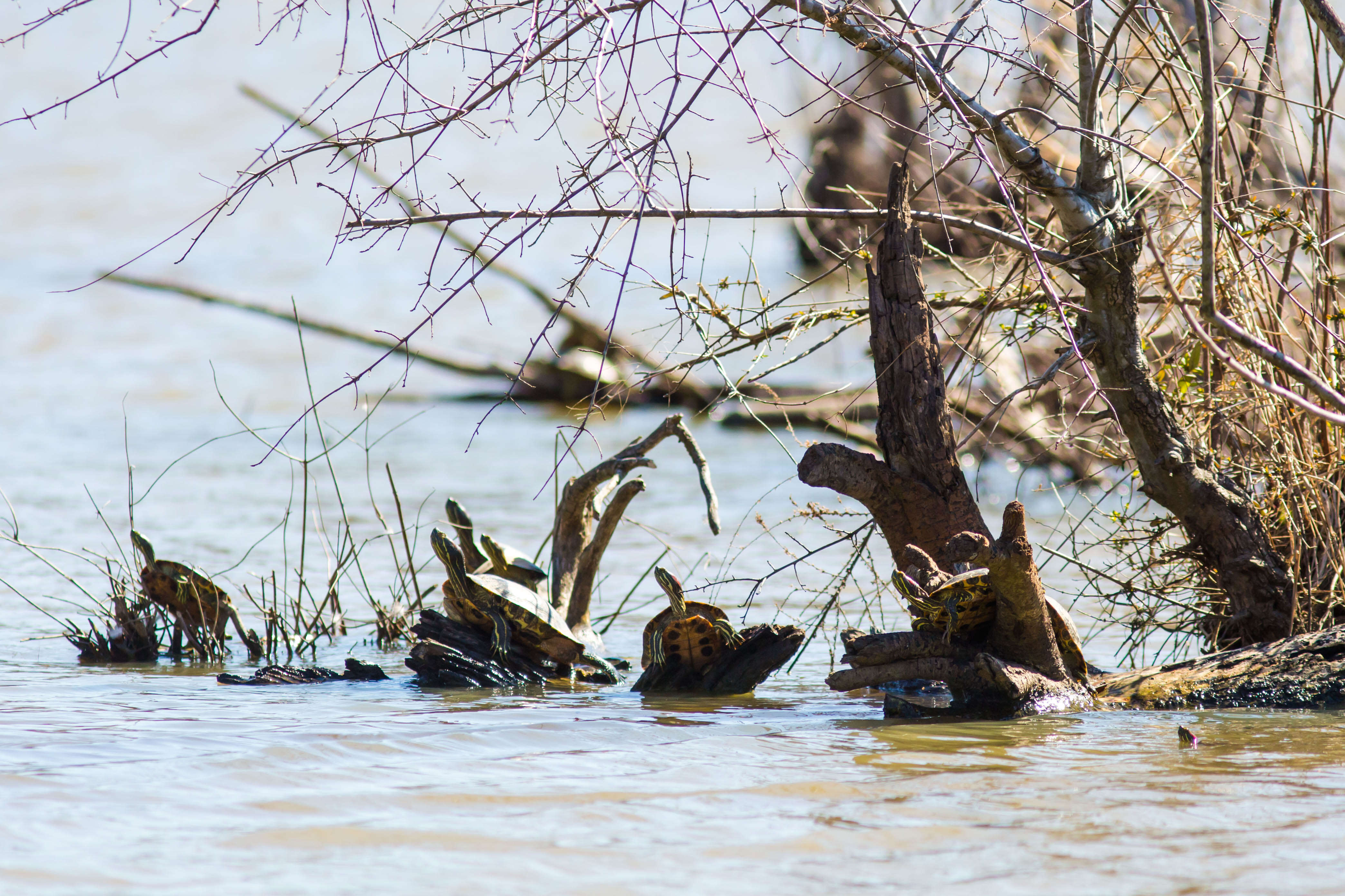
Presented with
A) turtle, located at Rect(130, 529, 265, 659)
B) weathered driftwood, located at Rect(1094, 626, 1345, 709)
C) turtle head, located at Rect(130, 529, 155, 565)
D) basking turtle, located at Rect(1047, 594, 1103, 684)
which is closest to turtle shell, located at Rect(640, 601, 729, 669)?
basking turtle, located at Rect(1047, 594, 1103, 684)

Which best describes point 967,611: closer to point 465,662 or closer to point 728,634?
point 728,634

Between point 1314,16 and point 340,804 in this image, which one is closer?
point 340,804

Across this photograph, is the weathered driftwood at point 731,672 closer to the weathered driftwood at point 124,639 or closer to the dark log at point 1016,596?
the dark log at point 1016,596

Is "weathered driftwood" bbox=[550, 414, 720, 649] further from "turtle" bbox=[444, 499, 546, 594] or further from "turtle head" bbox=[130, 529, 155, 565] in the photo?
"turtle head" bbox=[130, 529, 155, 565]

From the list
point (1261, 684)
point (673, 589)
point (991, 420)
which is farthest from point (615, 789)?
point (991, 420)

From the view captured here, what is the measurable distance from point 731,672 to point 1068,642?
1045 millimetres

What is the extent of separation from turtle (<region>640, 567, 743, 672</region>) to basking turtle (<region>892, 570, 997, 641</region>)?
659mm

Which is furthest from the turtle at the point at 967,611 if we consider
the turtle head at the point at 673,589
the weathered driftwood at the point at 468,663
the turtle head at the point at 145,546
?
the turtle head at the point at 145,546

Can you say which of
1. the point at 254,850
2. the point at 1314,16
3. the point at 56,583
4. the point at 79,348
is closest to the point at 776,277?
the point at 79,348

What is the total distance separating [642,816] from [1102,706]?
5.58 ft

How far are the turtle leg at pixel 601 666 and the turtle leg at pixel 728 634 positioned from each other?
47 cm

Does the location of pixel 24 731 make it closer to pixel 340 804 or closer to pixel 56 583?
pixel 340 804

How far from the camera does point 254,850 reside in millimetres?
2652

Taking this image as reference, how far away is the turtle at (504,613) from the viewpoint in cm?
439
